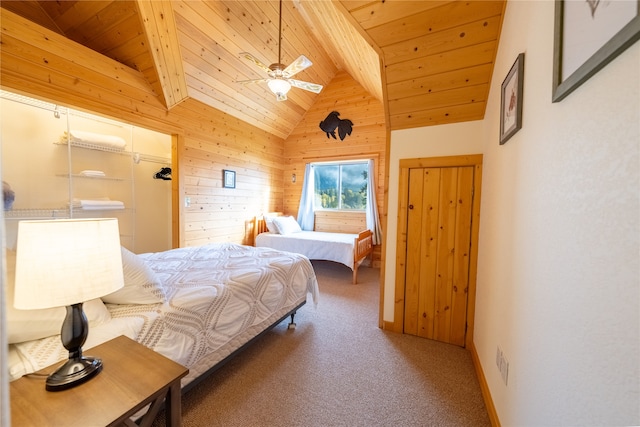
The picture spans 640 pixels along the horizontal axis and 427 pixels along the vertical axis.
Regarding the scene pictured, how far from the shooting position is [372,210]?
4.77 m

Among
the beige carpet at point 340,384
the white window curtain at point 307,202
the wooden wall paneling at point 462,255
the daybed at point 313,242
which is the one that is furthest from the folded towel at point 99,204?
the wooden wall paneling at point 462,255

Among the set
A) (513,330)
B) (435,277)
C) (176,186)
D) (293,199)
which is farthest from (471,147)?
(293,199)

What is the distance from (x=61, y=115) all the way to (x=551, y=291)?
448 cm

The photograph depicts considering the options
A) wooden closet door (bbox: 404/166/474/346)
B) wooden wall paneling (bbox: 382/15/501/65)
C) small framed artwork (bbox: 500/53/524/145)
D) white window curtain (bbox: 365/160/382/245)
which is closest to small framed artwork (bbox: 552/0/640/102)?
small framed artwork (bbox: 500/53/524/145)

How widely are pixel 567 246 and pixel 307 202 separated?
4.68 m

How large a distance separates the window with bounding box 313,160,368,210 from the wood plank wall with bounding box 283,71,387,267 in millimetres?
240

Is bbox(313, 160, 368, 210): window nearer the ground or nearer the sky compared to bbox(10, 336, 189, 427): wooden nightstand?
nearer the sky

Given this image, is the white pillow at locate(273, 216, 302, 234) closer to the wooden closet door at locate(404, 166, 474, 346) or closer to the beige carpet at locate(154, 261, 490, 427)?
the beige carpet at locate(154, 261, 490, 427)

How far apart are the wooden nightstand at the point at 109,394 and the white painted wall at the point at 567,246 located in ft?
4.28

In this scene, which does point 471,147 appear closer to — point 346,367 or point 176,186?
point 346,367

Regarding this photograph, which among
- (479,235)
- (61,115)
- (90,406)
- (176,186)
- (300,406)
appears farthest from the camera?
(176,186)

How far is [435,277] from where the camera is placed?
2250 millimetres

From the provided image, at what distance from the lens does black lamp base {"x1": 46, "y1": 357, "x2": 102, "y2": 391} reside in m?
0.91

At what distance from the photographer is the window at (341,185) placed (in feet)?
16.7
